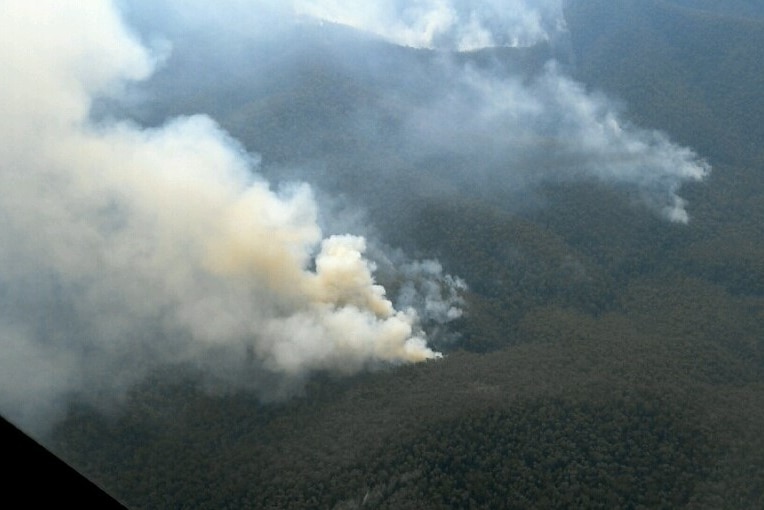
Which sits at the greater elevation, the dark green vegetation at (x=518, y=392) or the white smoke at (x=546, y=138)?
the white smoke at (x=546, y=138)

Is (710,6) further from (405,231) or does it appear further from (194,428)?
(194,428)

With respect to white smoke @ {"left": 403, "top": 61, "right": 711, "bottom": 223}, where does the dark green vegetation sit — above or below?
below

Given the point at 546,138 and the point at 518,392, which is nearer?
the point at 518,392

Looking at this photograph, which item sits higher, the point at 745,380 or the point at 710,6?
the point at 710,6

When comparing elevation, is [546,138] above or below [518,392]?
above

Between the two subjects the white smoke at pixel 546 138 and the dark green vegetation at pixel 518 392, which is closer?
the dark green vegetation at pixel 518 392

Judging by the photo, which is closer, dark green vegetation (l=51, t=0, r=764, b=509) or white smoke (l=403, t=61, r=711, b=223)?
dark green vegetation (l=51, t=0, r=764, b=509)

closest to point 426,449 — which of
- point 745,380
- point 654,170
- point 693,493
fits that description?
point 693,493

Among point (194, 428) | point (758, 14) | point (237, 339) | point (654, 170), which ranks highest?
point (758, 14)
